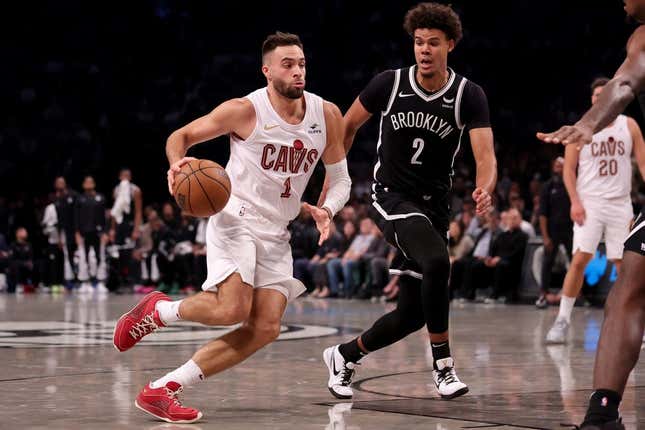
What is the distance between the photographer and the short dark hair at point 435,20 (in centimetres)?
587

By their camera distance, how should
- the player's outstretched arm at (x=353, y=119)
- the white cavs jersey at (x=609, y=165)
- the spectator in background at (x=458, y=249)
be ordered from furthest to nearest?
1. the spectator in background at (x=458, y=249)
2. the white cavs jersey at (x=609, y=165)
3. the player's outstretched arm at (x=353, y=119)

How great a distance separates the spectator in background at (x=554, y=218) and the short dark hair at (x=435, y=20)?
283 inches

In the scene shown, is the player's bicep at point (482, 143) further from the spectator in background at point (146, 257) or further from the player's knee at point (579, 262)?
the spectator in background at point (146, 257)

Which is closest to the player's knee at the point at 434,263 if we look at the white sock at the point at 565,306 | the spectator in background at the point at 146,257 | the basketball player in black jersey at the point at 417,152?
the basketball player in black jersey at the point at 417,152

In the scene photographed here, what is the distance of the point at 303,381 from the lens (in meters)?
6.28

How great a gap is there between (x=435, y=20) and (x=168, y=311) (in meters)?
2.09

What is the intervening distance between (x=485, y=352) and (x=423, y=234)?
2.67 m

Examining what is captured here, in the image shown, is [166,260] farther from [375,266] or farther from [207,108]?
[207,108]

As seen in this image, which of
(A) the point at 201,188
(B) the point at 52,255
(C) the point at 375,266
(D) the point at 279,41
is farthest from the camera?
(B) the point at 52,255

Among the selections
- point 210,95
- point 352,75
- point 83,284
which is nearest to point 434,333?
point 83,284

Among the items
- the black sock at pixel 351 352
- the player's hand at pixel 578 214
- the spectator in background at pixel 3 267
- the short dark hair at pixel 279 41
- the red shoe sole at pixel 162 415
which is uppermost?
the short dark hair at pixel 279 41

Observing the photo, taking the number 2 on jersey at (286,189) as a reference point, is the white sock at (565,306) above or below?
below

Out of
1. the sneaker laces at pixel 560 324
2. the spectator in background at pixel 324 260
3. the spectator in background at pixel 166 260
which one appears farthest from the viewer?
the spectator in background at pixel 166 260

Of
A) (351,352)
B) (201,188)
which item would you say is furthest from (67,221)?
(201,188)
